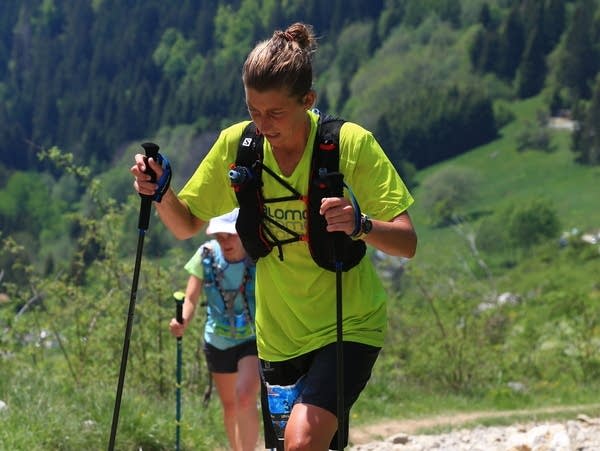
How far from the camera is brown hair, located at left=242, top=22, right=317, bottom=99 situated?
4.56m

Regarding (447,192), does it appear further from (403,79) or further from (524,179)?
(403,79)

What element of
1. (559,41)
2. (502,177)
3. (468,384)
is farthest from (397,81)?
(468,384)

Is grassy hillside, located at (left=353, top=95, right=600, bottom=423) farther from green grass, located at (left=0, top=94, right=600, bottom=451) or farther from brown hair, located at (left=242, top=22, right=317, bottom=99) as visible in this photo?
brown hair, located at (left=242, top=22, right=317, bottom=99)

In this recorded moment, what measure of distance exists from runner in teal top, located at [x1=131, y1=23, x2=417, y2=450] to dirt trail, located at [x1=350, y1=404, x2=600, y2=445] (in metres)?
5.00

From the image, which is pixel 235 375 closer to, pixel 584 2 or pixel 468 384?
pixel 468 384

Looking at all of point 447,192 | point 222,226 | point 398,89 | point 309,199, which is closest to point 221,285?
point 222,226

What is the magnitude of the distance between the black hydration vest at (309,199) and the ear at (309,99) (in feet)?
0.41

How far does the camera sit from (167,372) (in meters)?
12.5

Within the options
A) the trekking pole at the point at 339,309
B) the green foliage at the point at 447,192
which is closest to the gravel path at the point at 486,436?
the trekking pole at the point at 339,309

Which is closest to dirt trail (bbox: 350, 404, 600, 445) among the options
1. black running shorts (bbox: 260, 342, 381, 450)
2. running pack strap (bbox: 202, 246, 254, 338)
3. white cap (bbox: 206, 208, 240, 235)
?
running pack strap (bbox: 202, 246, 254, 338)

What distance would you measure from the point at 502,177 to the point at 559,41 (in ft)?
106

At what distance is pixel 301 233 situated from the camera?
4.82 metres

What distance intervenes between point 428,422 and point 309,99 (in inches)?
276

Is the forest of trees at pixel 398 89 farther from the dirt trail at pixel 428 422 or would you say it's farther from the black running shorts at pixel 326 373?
the black running shorts at pixel 326 373
